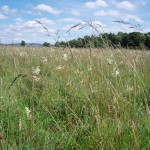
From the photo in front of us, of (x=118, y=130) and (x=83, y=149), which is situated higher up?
(x=118, y=130)

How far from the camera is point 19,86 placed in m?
3.88

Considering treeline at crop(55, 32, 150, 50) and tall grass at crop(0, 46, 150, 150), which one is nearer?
tall grass at crop(0, 46, 150, 150)

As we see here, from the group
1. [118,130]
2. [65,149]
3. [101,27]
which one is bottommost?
[65,149]

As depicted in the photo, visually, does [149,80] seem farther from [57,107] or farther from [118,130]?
[118,130]

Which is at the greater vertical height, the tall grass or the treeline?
the treeline

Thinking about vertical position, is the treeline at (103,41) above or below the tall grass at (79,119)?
above

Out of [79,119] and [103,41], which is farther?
[103,41]

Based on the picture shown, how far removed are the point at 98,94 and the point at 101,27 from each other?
65 cm

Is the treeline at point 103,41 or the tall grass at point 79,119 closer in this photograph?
the tall grass at point 79,119

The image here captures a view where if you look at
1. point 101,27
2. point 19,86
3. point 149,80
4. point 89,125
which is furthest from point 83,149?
point 149,80

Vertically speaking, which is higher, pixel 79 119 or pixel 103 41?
pixel 103 41

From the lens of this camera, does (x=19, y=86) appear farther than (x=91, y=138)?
Yes

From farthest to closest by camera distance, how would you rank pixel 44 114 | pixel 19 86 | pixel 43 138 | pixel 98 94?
1. pixel 19 86
2. pixel 44 114
3. pixel 98 94
4. pixel 43 138

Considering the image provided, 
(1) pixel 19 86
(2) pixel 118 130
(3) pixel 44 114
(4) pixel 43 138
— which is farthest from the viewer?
(1) pixel 19 86
